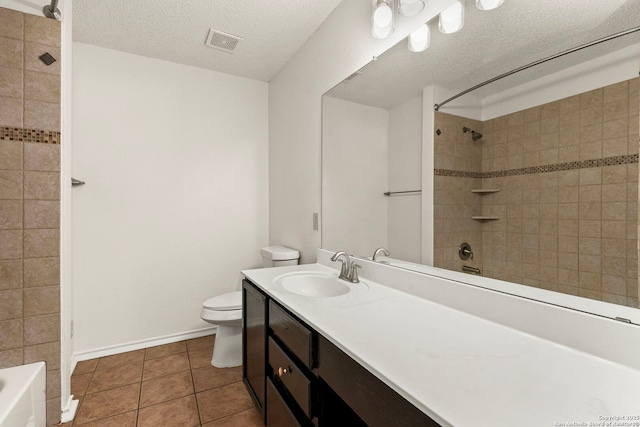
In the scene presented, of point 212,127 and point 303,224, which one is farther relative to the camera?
point 212,127

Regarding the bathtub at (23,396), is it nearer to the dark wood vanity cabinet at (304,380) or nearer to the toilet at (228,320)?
the toilet at (228,320)

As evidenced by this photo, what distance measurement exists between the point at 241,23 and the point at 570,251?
223cm

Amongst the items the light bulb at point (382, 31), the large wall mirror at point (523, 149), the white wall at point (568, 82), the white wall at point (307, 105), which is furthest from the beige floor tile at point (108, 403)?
the light bulb at point (382, 31)

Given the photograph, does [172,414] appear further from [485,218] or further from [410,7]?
[410,7]

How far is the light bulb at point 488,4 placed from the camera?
961 millimetres

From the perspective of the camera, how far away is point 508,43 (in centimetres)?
93

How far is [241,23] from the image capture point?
6.52ft

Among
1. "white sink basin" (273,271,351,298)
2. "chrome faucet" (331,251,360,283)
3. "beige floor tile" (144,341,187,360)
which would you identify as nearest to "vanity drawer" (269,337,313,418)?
"white sink basin" (273,271,351,298)

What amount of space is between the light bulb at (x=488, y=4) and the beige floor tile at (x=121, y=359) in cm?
290

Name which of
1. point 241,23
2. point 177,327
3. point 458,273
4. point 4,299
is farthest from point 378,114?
point 177,327

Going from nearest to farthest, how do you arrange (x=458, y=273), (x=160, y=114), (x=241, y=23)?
(x=458, y=273)
(x=241, y=23)
(x=160, y=114)

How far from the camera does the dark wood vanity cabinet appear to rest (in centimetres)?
66

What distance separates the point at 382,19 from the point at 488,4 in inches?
22.1

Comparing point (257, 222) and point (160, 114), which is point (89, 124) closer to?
point (160, 114)
